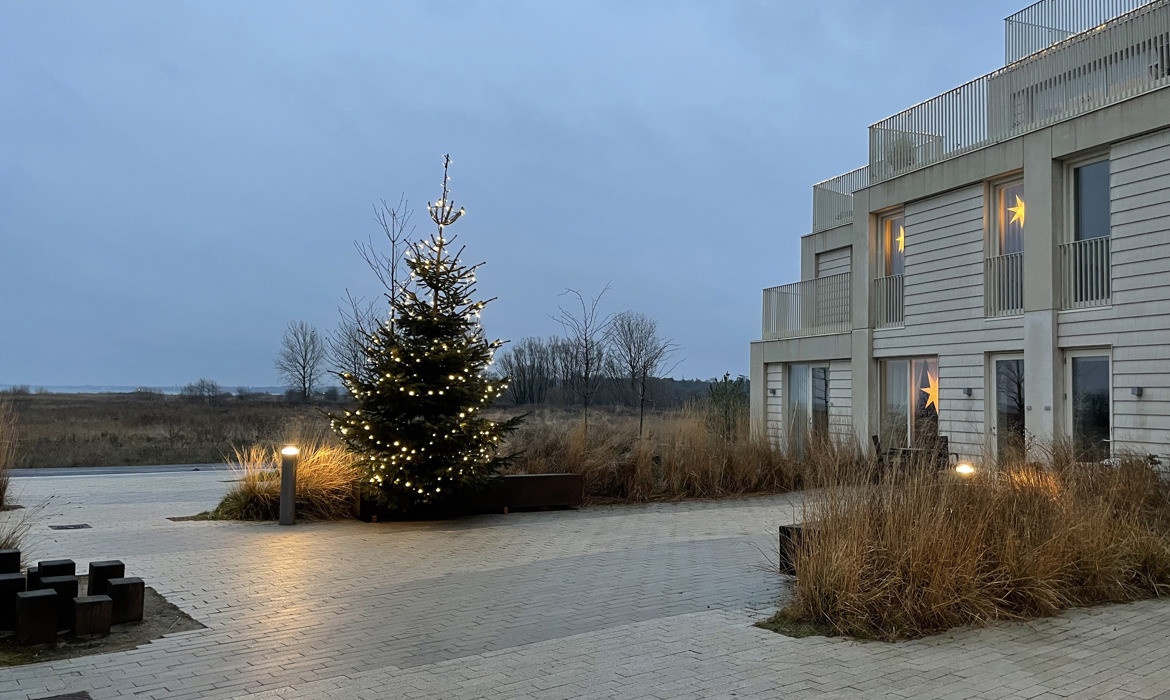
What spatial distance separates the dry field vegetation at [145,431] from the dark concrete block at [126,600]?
293 inches

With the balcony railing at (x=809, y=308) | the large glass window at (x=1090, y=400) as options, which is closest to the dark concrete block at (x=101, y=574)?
the large glass window at (x=1090, y=400)

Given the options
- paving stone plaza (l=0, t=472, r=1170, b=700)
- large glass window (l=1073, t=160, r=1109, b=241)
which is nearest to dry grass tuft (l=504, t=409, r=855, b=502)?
paving stone plaza (l=0, t=472, r=1170, b=700)

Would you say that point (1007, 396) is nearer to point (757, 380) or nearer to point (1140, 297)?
point (1140, 297)

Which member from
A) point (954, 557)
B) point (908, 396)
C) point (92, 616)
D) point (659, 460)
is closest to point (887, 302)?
point (908, 396)

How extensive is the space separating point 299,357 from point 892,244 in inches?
1597

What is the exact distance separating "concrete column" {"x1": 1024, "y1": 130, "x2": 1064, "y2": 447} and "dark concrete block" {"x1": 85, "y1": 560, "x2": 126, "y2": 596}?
40.4 ft

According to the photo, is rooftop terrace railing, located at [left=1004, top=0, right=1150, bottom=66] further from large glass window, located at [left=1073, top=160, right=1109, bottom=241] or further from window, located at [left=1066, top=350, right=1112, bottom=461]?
window, located at [left=1066, top=350, right=1112, bottom=461]

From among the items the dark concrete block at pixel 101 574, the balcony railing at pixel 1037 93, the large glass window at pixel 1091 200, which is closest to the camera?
the dark concrete block at pixel 101 574

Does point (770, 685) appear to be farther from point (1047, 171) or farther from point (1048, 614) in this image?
point (1047, 171)

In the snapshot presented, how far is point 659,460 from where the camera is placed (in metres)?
14.0

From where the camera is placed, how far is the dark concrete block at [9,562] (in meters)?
6.32

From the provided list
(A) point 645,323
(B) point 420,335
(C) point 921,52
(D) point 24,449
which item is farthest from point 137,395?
(C) point 921,52

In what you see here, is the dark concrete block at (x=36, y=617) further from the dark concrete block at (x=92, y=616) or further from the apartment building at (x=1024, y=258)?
the apartment building at (x=1024, y=258)

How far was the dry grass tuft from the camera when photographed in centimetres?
1338
